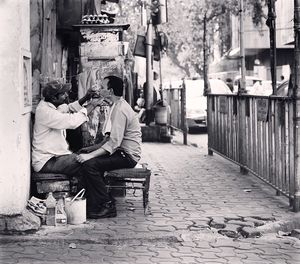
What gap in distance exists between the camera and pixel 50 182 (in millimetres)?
7277

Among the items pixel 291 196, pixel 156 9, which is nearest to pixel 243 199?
pixel 291 196

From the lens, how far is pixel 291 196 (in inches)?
303

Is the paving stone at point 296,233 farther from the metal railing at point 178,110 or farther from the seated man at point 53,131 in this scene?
the metal railing at point 178,110

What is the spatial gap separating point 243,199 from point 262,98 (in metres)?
1.50

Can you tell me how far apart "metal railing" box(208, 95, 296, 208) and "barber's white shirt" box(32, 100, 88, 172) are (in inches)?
100

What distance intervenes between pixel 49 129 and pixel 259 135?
3.47m

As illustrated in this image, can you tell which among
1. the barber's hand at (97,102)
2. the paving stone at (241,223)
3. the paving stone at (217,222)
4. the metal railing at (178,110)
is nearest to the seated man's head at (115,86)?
the barber's hand at (97,102)

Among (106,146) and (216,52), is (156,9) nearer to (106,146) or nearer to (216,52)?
(106,146)

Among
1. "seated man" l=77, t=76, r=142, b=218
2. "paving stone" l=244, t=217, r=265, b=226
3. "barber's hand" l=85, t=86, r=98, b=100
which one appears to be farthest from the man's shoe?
"paving stone" l=244, t=217, r=265, b=226

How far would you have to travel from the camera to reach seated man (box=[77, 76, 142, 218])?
7.34 m


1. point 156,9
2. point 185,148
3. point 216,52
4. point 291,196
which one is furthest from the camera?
point 216,52

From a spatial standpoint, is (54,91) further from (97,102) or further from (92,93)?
(97,102)

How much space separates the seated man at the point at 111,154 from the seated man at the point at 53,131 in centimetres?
20

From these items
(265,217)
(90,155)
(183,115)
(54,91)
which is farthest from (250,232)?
(183,115)
